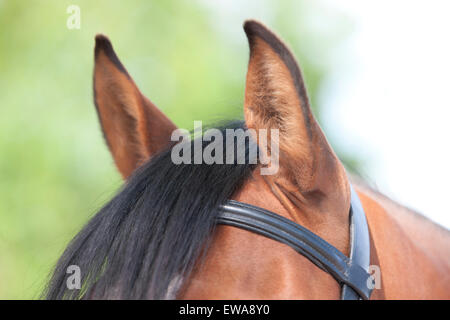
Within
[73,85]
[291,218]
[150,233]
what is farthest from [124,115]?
[73,85]

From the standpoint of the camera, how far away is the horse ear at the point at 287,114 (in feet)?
4.02

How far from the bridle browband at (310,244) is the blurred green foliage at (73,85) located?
6591 mm

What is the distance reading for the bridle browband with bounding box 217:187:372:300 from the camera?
1274mm

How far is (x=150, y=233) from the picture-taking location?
50.4 inches

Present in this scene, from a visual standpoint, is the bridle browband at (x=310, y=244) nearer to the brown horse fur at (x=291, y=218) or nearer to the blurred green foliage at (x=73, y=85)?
the brown horse fur at (x=291, y=218)

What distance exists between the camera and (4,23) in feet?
31.1

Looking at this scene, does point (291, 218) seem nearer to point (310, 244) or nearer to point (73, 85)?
point (310, 244)

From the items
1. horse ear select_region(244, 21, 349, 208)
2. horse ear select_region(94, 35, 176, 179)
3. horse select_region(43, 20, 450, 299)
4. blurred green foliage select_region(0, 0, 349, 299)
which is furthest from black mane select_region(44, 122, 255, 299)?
blurred green foliage select_region(0, 0, 349, 299)

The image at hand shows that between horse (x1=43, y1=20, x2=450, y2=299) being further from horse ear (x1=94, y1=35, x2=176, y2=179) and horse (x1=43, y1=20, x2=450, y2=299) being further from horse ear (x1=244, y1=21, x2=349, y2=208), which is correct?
horse ear (x1=94, y1=35, x2=176, y2=179)

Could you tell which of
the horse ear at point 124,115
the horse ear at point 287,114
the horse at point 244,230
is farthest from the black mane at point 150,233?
the horse ear at point 124,115

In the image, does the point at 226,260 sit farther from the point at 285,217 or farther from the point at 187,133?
the point at 187,133
